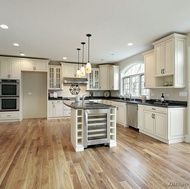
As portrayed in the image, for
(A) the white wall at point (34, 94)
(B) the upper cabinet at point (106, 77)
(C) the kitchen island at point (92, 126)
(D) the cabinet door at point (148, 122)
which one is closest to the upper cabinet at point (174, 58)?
(D) the cabinet door at point (148, 122)

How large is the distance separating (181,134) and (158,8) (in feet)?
9.38

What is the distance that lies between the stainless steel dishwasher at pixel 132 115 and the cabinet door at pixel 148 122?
467mm

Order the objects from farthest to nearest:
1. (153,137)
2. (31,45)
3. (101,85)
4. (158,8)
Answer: (101,85), (31,45), (153,137), (158,8)

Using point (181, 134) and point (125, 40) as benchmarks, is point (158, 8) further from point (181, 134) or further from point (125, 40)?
point (181, 134)

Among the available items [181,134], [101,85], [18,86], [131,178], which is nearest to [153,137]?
[181,134]

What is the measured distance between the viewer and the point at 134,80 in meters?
5.95

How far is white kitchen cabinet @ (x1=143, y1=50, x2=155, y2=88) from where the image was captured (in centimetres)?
427

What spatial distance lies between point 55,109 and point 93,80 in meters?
2.31

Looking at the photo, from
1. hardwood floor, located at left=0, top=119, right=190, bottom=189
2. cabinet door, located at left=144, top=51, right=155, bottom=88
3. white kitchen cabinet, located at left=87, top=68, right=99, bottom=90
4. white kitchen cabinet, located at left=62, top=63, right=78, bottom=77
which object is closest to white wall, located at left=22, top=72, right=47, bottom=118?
white kitchen cabinet, located at left=62, top=63, right=78, bottom=77

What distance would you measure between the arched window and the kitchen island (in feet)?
8.29

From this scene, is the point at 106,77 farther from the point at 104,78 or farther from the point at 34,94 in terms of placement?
the point at 34,94

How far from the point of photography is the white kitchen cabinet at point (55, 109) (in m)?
6.27

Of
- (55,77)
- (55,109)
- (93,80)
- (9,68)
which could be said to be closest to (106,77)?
(93,80)

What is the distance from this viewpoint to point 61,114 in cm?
642
